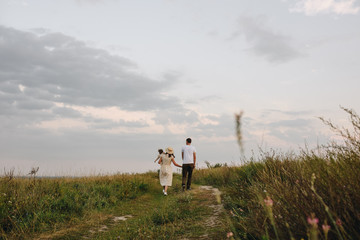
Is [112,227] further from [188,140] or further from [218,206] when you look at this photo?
[188,140]

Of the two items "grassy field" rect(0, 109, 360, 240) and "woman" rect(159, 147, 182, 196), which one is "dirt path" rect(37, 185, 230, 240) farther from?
"woman" rect(159, 147, 182, 196)

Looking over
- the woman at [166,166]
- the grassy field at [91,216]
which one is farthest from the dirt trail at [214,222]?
the woman at [166,166]

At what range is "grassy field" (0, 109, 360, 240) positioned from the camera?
142 inches

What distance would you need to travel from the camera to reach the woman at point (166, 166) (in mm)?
13273

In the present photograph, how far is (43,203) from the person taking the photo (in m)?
8.13

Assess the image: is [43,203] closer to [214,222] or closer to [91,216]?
[91,216]

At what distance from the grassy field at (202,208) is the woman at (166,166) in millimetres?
1948

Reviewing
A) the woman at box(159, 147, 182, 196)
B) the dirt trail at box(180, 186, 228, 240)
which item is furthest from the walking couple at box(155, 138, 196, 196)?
the dirt trail at box(180, 186, 228, 240)

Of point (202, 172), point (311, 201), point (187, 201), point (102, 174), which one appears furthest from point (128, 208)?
point (202, 172)

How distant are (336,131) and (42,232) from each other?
23.5ft

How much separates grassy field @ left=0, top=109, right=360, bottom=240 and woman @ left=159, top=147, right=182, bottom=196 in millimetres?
1948

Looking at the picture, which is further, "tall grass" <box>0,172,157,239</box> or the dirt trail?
"tall grass" <box>0,172,157,239</box>

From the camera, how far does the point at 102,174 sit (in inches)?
634

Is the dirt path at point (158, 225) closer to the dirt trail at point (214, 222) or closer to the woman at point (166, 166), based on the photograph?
the dirt trail at point (214, 222)
